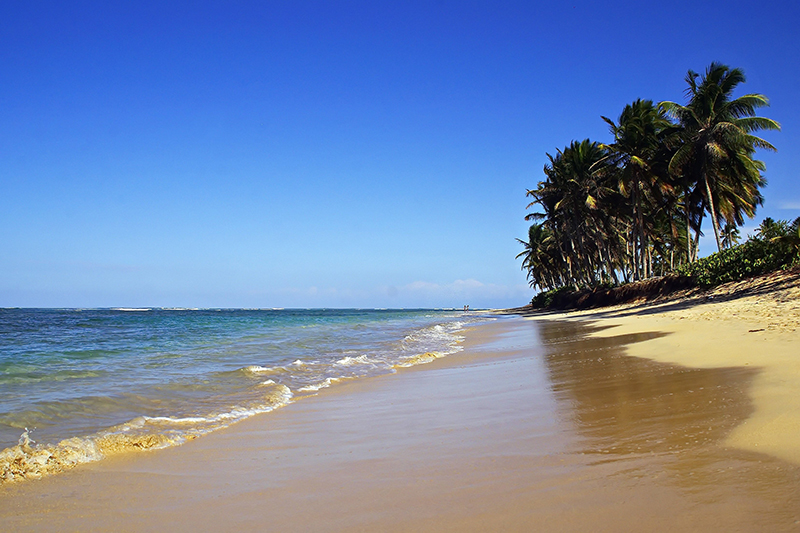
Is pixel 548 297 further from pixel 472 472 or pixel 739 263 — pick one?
pixel 472 472

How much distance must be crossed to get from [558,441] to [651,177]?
2955cm

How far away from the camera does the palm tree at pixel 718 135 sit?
22531 mm

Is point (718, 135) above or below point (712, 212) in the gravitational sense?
above

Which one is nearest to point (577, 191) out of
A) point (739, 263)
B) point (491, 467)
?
point (739, 263)

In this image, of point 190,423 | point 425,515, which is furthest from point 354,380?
point 425,515

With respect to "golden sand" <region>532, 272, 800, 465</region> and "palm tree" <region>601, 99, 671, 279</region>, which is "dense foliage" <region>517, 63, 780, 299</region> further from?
"golden sand" <region>532, 272, 800, 465</region>

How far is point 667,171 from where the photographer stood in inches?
1064

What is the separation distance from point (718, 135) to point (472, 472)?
86.2ft

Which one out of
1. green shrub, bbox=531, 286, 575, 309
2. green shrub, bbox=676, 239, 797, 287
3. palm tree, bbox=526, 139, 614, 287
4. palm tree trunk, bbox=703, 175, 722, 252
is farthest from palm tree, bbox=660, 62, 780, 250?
green shrub, bbox=531, 286, 575, 309

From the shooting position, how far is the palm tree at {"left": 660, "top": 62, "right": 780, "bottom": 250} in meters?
22.5

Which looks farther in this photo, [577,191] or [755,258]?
[577,191]

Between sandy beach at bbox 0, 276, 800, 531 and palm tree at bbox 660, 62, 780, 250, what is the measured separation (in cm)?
2119

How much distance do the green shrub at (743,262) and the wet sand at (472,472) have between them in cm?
1631

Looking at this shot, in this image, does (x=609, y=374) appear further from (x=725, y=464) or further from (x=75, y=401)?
(x=75, y=401)
